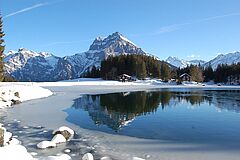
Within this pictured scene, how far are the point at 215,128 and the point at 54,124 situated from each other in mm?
11992

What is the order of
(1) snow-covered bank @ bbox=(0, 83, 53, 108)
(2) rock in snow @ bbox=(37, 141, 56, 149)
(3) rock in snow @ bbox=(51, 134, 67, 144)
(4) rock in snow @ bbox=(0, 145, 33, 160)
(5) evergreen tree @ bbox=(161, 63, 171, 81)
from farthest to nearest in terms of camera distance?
(5) evergreen tree @ bbox=(161, 63, 171, 81)
(1) snow-covered bank @ bbox=(0, 83, 53, 108)
(3) rock in snow @ bbox=(51, 134, 67, 144)
(2) rock in snow @ bbox=(37, 141, 56, 149)
(4) rock in snow @ bbox=(0, 145, 33, 160)

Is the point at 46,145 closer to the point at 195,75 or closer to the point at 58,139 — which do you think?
the point at 58,139

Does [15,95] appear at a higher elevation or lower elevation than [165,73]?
lower

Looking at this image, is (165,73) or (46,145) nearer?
(46,145)

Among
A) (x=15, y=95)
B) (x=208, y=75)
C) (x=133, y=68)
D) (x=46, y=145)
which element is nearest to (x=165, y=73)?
(x=133, y=68)

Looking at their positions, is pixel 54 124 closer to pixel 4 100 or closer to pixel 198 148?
pixel 198 148

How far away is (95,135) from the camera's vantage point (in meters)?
19.4

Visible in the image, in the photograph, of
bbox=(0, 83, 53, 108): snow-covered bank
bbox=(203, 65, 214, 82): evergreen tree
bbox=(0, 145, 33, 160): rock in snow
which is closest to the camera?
bbox=(0, 145, 33, 160): rock in snow

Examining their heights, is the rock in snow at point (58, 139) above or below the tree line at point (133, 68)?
below

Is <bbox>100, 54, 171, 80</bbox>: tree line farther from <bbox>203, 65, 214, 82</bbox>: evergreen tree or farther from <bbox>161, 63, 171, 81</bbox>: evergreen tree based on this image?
<bbox>203, 65, 214, 82</bbox>: evergreen tree

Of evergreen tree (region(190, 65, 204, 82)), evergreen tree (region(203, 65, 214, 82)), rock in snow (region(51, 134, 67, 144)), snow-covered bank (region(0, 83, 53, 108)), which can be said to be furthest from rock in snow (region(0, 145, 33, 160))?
evergreen tree (region(203, 65, 214, 82))

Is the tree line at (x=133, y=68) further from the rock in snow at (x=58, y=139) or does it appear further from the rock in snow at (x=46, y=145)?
the rock in snow at (x=46, y=145)

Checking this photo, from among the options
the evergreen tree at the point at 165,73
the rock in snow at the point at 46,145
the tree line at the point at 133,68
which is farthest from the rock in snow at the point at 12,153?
the evergreen tree at the point at 165,73

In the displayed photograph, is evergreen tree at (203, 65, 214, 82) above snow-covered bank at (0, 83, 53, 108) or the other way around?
above
